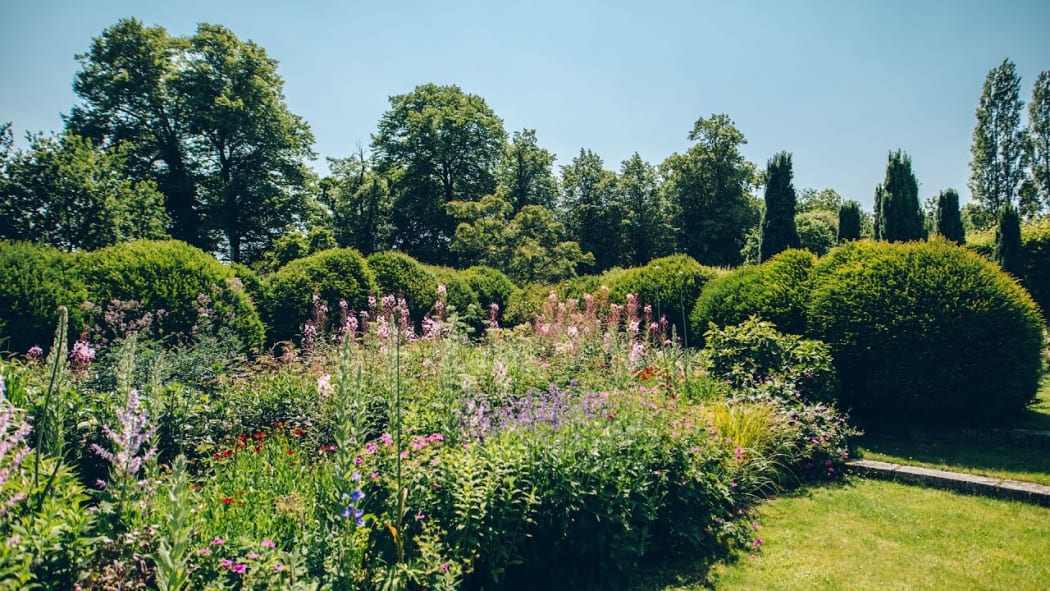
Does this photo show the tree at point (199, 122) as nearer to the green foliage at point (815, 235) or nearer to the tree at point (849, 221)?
the tree at point (849, 221)

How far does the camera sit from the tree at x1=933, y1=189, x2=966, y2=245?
18.3 meters

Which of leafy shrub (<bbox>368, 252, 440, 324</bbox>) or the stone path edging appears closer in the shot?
the stone path edging

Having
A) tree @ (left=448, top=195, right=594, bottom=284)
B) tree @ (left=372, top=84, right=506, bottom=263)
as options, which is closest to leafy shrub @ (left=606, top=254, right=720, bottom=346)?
tree @ (left=448, top=195, right=594, bottom=284)

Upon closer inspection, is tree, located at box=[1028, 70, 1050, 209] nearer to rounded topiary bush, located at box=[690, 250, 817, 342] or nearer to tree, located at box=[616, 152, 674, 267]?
tree, located at box=[616, 152, 674, 267]

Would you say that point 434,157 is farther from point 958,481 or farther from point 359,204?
point 958,481

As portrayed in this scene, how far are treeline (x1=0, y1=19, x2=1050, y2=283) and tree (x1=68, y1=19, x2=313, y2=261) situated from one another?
0.23 ft

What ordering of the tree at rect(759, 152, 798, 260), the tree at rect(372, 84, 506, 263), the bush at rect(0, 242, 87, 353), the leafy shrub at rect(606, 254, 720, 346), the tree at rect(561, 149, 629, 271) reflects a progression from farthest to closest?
the tree at rect(561, 149, 629, 271) < the tree at rect(372, 84, 506, 263) < the tree at rect(759, 152, 798, 260) < the leafy shrub at rect(606, 254, 720, 346) < the bush at rect(0, 242, 87, 353)

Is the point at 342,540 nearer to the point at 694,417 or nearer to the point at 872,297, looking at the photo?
the point at 694,417

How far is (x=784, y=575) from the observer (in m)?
3.31

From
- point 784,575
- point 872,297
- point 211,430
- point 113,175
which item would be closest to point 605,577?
point 784,575

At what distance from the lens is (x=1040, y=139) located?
26906 millimetres

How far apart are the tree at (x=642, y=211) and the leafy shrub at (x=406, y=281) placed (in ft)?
75.8

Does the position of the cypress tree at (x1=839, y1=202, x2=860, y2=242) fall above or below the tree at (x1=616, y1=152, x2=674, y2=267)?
below

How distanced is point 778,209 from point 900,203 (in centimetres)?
438
